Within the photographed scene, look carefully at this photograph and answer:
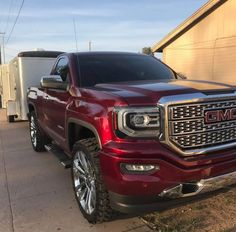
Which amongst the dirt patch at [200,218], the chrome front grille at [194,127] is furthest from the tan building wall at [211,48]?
the chrome front grille at [194,127]

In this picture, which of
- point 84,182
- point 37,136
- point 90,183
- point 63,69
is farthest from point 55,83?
point 37,136

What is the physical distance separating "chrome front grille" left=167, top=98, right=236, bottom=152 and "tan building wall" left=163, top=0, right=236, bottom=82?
10.8 m

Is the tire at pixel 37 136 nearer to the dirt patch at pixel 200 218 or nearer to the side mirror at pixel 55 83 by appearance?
the side mirror at pixel 55 83

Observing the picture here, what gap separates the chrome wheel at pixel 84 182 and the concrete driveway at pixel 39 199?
219 mm

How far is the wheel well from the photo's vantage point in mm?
4469

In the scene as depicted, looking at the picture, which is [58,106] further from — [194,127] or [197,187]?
[197,187]

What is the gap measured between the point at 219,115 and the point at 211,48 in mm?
12561

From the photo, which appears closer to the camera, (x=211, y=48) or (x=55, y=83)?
(x=55, y=83)

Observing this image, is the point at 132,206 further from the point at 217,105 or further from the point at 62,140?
the point at 62,140

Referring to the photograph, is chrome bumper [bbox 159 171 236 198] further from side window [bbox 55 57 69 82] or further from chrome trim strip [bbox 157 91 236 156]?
side window [bbox 55 57 69 82]

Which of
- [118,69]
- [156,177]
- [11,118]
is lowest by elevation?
[11,118]

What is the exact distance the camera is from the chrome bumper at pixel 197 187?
11.1 feet

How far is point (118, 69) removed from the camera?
5238 mm

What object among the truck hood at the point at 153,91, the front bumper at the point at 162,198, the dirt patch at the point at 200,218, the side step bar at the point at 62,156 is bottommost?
the dirt patch at the point at 200,218
